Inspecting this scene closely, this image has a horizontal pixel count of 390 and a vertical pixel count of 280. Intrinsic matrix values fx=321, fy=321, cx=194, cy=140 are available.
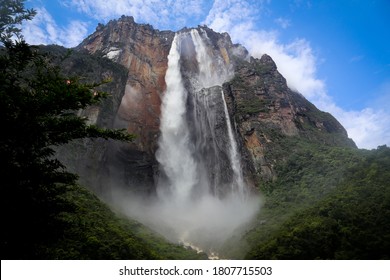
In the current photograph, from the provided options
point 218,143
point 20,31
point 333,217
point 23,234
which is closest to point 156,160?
point 218,143

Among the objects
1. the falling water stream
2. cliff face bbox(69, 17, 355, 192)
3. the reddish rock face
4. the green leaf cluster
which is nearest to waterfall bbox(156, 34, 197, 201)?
the falling water stream

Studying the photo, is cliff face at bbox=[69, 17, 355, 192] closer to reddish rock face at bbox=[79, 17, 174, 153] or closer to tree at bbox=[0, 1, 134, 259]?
reddish rock face at bbox=[79, 17, 174, 153]

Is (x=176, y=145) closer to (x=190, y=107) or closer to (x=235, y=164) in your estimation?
(x=190, y=107)

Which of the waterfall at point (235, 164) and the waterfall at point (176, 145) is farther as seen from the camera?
the waterfall at point (176, 145)

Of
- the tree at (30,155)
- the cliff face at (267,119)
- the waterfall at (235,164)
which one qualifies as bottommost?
the tree at (30,155)

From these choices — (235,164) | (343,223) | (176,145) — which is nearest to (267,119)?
(235,164)

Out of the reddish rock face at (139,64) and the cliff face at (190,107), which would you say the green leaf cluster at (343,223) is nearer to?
the cliff face at (190,107)

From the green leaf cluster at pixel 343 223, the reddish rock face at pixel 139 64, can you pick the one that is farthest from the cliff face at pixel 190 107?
the green leaf cluster at pixel 343 223

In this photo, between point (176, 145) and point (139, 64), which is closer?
point (176, 145)
